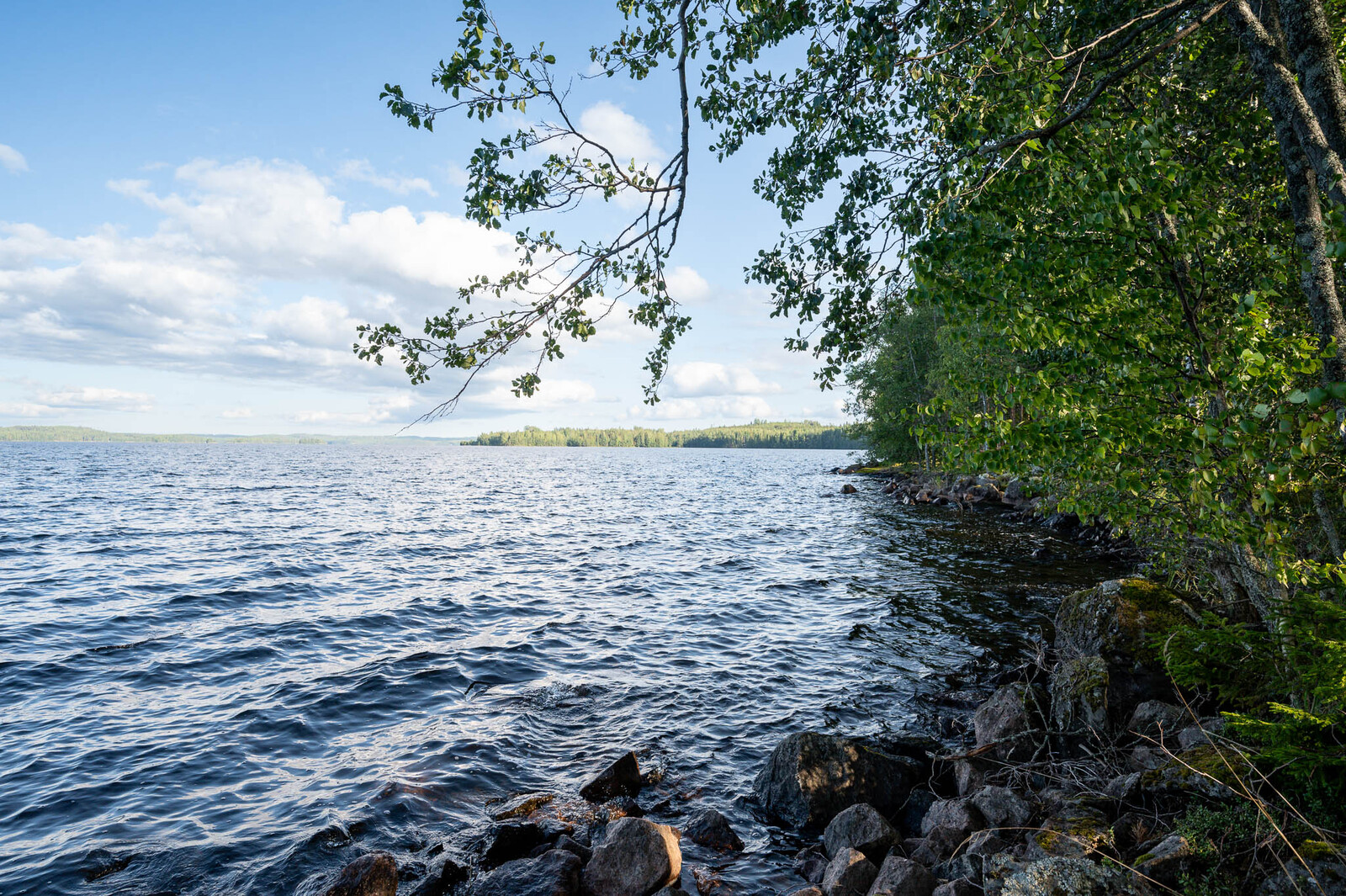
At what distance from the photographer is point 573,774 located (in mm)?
10102

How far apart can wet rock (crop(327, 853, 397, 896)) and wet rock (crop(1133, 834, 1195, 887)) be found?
7685mm

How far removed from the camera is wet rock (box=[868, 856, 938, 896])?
6333mm

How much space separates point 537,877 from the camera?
719cm

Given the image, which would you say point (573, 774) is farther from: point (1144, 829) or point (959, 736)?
point (1144, 829)

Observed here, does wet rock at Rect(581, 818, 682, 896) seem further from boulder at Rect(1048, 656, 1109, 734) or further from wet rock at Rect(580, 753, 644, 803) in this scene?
boulder at Rect(1048, 656, 1109, 734)

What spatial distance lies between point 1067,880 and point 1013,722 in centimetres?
435

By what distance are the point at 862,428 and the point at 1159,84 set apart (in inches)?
2348

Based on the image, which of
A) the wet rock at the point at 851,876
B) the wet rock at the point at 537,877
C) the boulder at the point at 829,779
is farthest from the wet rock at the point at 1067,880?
the wet rock at the point at 537,877

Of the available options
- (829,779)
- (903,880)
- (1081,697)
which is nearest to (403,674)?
(829,779)

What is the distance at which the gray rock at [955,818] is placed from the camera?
7.43 metres

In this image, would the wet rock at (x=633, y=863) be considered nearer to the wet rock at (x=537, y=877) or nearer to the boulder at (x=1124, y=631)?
the wet rock at (x=537, y=877)

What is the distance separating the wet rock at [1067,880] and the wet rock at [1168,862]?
195 millimetres

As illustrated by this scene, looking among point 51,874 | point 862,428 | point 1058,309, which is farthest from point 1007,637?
point 862,428

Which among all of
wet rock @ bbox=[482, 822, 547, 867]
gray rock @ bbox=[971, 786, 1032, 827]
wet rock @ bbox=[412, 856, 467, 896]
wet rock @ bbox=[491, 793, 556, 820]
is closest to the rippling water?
wet rock @ bbox=[491, 793, 556, 820]
